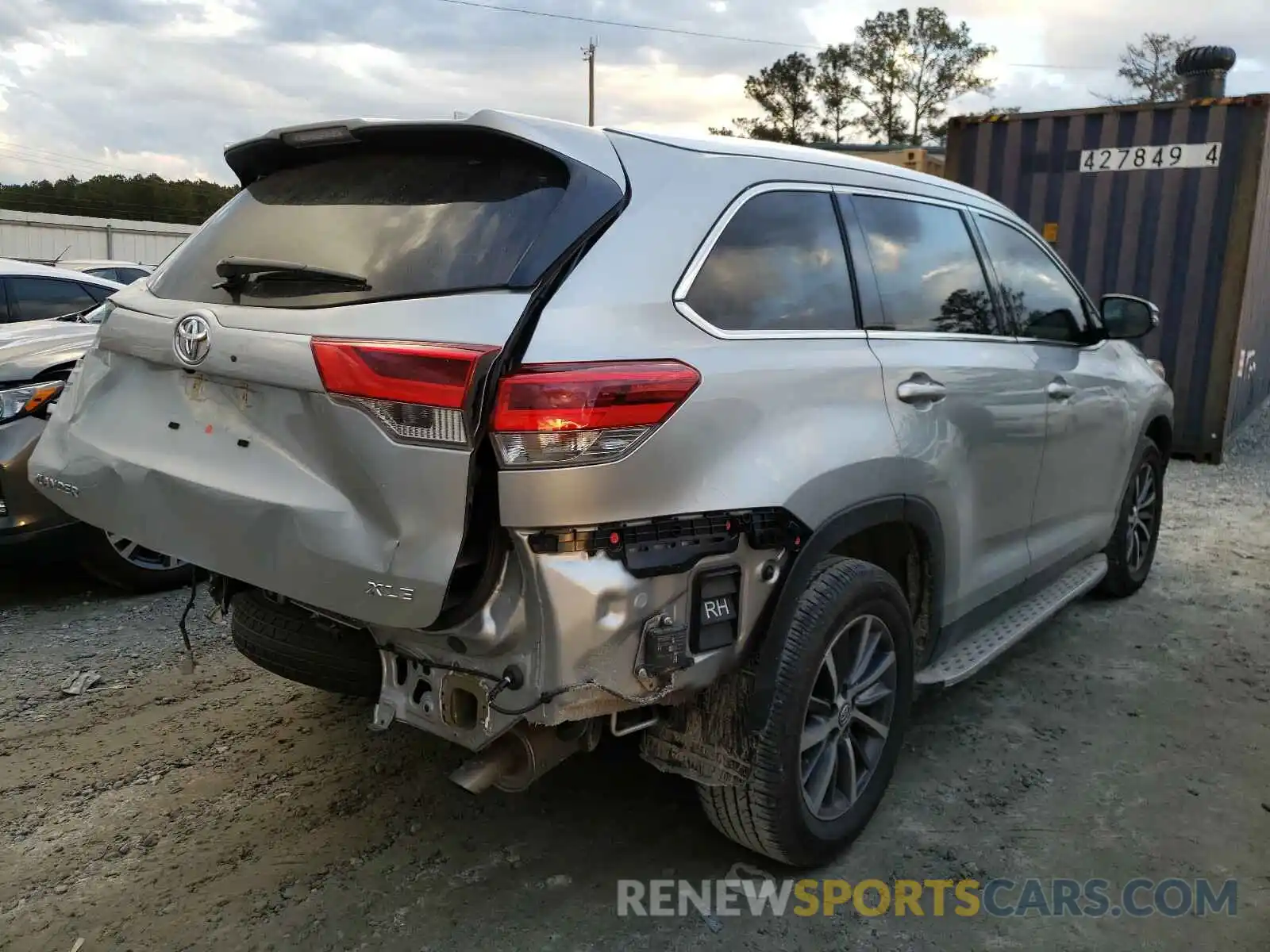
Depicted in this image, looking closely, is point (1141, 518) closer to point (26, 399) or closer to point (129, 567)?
point (129, 567)

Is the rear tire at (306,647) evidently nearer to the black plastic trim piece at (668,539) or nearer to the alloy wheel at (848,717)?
the black plastic trim piece at (668,539)

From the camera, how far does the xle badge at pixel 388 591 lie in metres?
2.07

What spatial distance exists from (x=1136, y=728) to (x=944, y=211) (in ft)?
6.60

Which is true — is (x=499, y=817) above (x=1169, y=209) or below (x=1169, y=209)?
below

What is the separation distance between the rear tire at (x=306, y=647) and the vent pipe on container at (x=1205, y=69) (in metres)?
10.8

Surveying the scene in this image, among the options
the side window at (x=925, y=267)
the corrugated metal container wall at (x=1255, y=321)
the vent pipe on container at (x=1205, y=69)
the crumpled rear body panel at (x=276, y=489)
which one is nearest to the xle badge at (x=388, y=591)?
the crumpled rear body panel at (x=276, y=489)

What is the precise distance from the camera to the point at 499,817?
3.02 meters

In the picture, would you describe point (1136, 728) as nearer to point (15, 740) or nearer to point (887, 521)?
point (887, 521)

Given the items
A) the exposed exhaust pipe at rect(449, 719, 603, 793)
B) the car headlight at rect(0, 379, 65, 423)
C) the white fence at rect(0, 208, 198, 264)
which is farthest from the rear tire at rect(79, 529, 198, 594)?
the white fence at rect(0, 208, 198, 264)

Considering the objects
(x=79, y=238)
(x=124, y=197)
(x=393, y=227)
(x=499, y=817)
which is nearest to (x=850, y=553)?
(x=499, y=817)

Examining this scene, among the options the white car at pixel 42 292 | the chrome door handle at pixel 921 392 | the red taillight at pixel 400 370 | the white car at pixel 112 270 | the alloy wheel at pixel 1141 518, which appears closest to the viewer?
the red taillight at pixel 400 370

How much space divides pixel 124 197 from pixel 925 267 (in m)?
48.1

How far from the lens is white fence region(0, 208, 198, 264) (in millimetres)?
27844

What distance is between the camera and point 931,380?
2.99 m
